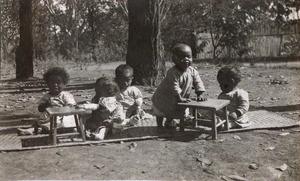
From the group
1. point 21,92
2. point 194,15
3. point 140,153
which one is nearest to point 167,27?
point 194,15

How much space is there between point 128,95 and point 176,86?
124 centimetres

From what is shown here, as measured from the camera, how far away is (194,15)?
21.9m

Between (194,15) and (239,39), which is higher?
(194,15)

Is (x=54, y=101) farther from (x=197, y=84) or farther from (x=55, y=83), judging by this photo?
(x=197, y=84)

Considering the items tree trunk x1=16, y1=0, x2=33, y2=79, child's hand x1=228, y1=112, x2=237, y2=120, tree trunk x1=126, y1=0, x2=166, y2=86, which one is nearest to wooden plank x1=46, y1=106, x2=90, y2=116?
child's hand x1=228, y1=112, x2=237, y2=120

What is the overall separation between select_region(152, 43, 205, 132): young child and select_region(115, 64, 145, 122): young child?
570 mm

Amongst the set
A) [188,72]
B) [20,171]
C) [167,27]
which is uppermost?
[167,27]

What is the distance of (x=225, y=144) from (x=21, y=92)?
7540mm

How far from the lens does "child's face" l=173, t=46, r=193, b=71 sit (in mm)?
5605

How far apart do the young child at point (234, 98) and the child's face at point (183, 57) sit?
1.82 feet

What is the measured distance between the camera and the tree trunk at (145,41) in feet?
32.7

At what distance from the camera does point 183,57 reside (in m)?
5.65

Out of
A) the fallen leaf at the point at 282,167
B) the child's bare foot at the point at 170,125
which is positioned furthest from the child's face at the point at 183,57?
the fallen leaf at the point at 282,167

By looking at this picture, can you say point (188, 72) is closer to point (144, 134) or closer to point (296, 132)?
point (144, 134)
